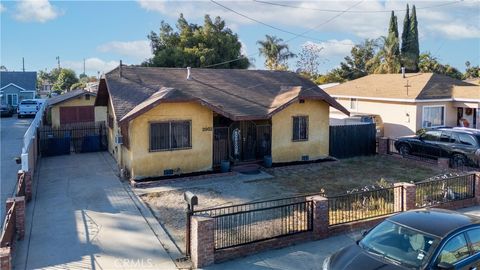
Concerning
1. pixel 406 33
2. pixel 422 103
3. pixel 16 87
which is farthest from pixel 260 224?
pixel 16 87

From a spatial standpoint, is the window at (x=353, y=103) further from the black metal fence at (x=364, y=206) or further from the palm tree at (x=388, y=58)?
the palm tree at (x=388, y=58)

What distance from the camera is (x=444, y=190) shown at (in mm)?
13211

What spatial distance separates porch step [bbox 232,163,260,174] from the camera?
18.1 meters

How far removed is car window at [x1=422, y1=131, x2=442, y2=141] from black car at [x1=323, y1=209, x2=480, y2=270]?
13083 millimetres

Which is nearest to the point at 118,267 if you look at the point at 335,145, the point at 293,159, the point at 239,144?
the point at 239,144

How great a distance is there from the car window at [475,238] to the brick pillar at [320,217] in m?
3.63

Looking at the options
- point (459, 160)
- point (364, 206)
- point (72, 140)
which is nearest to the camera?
point (364, 206)

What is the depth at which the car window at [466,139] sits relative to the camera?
18219mm

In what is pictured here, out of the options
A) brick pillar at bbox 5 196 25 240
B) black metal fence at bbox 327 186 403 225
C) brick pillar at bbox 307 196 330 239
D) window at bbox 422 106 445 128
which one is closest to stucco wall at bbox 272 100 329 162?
black metal fence at bbox 327 186 403 225

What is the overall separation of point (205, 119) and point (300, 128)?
506cm

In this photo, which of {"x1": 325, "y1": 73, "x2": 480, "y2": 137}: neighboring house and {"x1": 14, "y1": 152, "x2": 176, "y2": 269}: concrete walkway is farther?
{"x1": 325, "y1": 73, "x2": 480, "y2": 137}: neighboring house

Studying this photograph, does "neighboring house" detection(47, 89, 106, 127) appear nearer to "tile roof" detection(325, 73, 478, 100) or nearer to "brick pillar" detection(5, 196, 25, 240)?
"tile roof" detection(325, 73, 478, 100)

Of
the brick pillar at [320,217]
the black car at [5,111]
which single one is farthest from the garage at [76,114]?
the brick pillar at [320,217]

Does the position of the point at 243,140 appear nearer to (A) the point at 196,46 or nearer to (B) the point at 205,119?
(B) the point at 205,119
